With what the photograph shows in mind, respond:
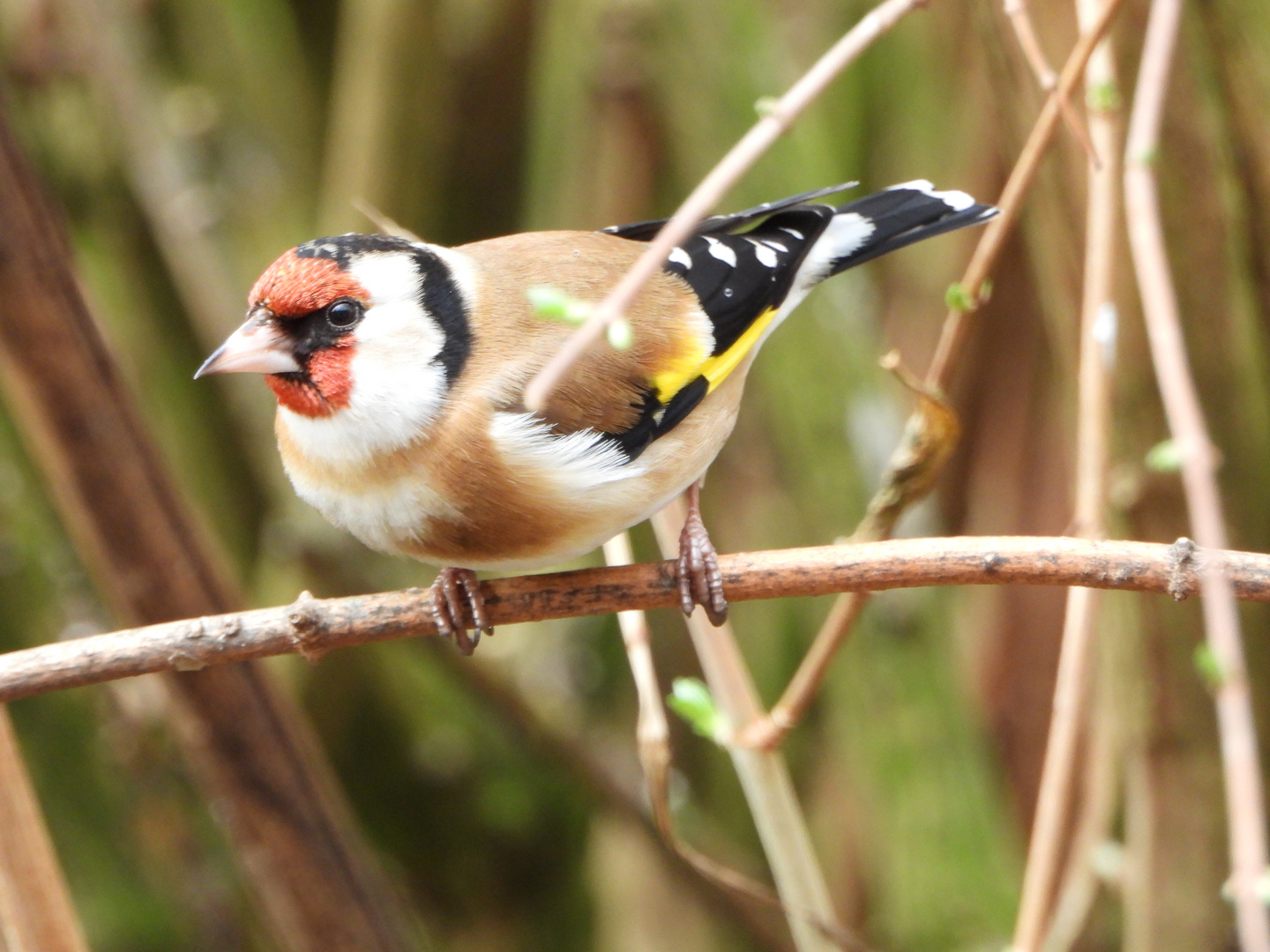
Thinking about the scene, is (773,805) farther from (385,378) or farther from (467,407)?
(385,378)

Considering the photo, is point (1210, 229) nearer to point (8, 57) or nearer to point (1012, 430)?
point (1012, 430)

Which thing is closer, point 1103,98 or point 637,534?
point 1103,98

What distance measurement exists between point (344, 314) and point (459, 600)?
431 millimetres

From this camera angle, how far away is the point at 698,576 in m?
1.76

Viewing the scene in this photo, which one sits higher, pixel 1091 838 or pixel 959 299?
pixel 959 299

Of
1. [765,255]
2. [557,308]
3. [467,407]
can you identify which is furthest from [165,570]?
[557,308]

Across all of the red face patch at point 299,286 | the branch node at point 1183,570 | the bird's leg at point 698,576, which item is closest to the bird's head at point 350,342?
the red face patch at point 299,286

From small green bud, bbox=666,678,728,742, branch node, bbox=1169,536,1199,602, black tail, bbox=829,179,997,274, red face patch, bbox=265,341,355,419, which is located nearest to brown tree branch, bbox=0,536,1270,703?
branch node, bbox=1169,536,1199,602

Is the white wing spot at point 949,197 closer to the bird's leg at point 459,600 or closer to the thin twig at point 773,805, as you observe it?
the thin twig at point 773,805

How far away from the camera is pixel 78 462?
1998 millimetres

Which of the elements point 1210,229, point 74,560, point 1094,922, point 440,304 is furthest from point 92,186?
point 1094,922

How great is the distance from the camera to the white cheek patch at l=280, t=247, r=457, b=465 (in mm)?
1805

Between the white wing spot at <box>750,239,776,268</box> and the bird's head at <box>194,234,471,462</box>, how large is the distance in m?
0.60

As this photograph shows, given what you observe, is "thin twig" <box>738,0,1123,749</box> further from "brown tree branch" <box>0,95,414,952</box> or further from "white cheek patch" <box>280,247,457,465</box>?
"brown tree branch" <box>0,95,414,952</box>
